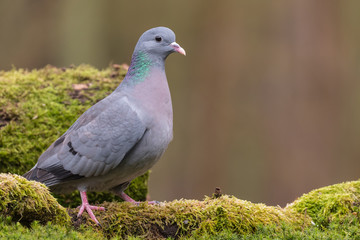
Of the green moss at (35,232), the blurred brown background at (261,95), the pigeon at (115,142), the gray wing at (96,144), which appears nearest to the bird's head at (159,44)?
the pigeon at (115,142)

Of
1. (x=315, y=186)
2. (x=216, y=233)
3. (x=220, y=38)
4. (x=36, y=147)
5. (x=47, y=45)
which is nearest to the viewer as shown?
(x=216, y=233)

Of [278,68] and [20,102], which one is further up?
[278,68]

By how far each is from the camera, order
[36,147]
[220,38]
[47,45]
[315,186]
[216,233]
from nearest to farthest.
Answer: [216,233] → [36,147] → [315,186] → [220,38] → [47,45]

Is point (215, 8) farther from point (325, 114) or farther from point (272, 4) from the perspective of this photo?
point (325, 114)

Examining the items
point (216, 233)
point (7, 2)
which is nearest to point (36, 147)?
point (216, 233)

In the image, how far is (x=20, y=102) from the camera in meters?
7.28

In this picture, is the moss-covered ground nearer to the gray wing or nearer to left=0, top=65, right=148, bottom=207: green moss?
left=0, top=65, right=148, bottom=207: green moss

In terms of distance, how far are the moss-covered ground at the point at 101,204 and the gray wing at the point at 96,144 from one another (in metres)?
0.42

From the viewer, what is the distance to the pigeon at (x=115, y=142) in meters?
5.56

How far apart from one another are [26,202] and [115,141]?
1.32m

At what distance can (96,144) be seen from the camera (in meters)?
5.62

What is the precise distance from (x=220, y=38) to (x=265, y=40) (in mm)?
915

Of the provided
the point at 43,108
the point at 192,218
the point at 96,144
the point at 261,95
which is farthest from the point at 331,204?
the point at 261,95

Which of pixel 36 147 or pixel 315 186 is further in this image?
pixel 315 186
